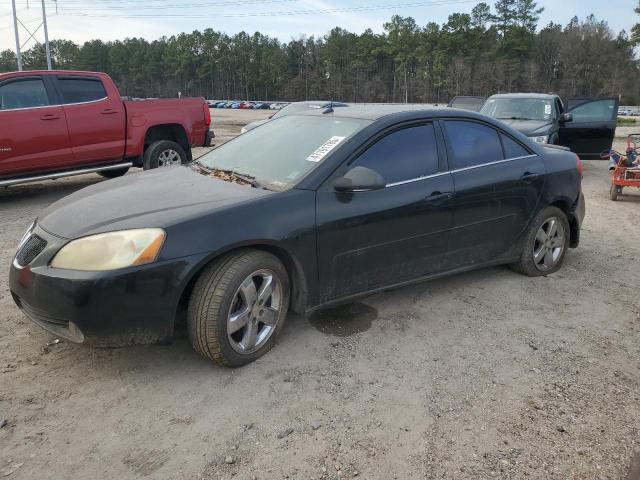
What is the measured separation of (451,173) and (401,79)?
347 ft

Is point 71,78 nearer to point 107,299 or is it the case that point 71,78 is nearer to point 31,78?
point 31,78

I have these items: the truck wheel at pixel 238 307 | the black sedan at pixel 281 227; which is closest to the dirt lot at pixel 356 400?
the truck wheel at pixel 238 307

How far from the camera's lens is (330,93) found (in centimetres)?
10694

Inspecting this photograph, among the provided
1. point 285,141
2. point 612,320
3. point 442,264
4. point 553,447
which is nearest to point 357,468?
point 553,447

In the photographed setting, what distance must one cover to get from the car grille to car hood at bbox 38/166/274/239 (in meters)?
0.09

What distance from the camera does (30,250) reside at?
3100mm

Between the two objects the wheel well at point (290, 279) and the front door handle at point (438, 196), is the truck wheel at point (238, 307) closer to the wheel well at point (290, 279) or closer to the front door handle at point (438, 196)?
the wheel well at point (290, 279)

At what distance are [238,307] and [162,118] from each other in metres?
6.53

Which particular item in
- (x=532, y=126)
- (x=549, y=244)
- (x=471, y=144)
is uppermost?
(x=471, y=144)

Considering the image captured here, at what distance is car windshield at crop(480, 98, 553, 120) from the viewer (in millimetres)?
11125

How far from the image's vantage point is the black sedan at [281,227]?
2850mm

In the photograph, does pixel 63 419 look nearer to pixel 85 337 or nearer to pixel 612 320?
pixel 85 337

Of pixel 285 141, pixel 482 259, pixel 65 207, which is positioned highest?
pixel 285 141

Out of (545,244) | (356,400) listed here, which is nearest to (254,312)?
(356,400)
